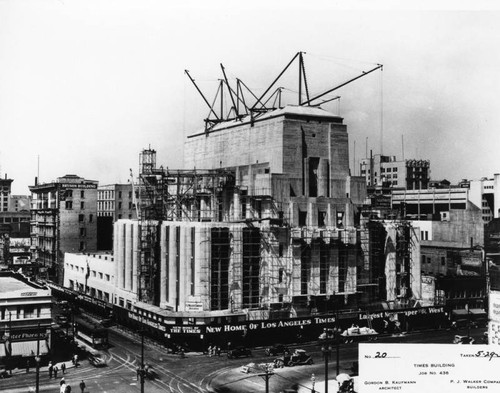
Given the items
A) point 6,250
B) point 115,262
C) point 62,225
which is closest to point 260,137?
point 115,262

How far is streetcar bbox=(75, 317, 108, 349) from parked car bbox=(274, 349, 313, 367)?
68.2 feet

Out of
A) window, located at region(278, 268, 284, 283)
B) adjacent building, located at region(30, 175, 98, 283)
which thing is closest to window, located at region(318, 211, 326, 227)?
window, located at region(278, 268, 284, 283)

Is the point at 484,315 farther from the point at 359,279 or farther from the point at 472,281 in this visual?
the point at 359,279

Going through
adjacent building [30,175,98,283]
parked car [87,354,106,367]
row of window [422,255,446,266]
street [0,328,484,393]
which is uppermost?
adjacent building [30,175,98,283]

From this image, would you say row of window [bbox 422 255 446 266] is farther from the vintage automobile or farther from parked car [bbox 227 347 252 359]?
parked car [bbox 227 347 252 359]

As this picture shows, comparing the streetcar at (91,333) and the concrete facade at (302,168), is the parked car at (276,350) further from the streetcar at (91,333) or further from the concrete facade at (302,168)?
the streetcar at (91,333)

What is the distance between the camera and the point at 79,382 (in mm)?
55531

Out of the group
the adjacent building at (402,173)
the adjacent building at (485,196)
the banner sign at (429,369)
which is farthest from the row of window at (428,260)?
the adjacent building at (402,173)

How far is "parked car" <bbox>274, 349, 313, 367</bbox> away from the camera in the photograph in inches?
2391

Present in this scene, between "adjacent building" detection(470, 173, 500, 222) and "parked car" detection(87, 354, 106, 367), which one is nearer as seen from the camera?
"parked car" detection(87, 354, 106, 367)

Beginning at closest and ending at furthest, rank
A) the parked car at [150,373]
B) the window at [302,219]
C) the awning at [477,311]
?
1. the parked car at [150,373]
2. the window at [302,219]
3. the awning at [477,311]

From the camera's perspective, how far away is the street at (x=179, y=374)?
54031 millimetres

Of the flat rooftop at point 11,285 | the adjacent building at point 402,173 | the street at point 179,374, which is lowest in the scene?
the street at point 179,374

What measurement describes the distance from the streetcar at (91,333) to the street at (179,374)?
145 centimetres
